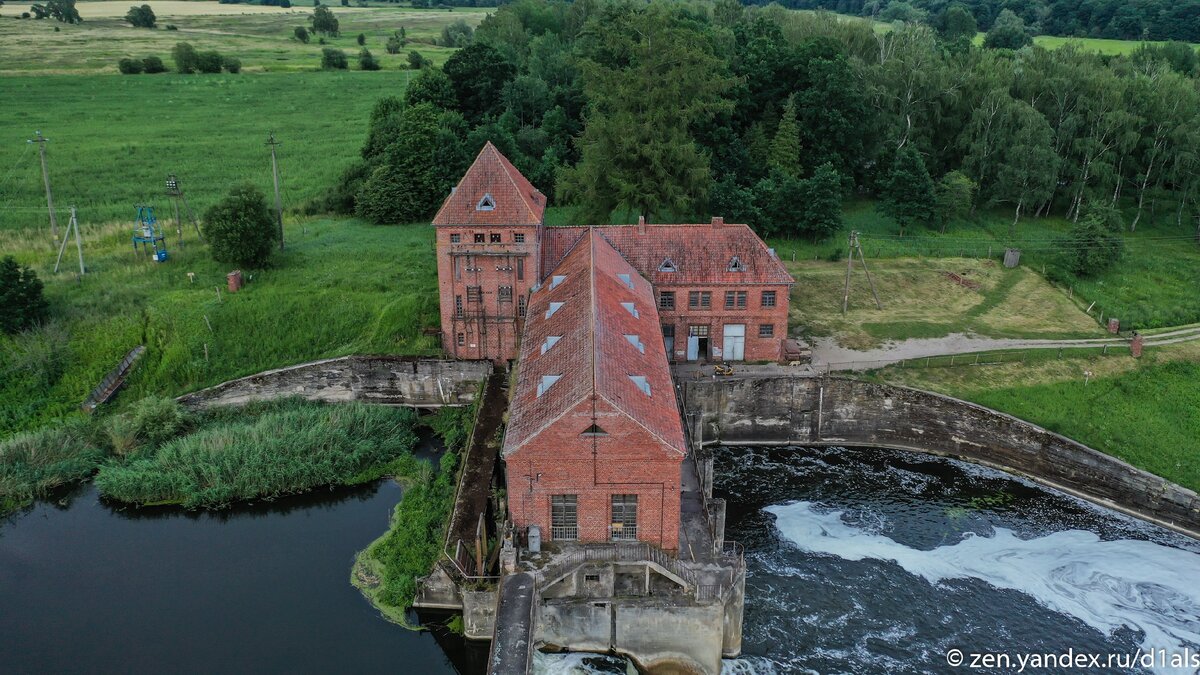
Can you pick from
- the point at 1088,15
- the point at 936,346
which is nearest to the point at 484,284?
the point at 936,346

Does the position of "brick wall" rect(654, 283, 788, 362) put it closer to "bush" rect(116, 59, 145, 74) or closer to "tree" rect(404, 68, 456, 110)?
"tree" rect(404, 68, 456, 110)

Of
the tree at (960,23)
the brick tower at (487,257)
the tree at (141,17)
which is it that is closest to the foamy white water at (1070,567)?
the brick tower at (487,257)

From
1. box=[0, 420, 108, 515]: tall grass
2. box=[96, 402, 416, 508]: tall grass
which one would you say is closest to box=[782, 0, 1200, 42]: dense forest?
box=[96, 402, 416, 508]: tall grass

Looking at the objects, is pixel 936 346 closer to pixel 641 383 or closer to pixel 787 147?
pixel 787 147

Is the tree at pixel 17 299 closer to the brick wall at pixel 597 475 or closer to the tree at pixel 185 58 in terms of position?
the brick wall at pixel 597 475

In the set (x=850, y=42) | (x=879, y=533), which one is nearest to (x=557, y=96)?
(x=850, y=42)

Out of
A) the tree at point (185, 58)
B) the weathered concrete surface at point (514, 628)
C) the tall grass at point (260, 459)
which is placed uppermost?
the tree at point (185, 58)
